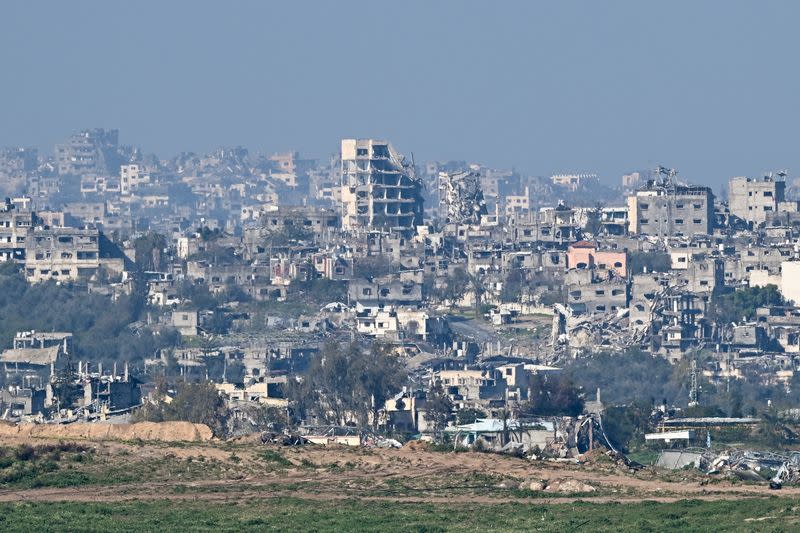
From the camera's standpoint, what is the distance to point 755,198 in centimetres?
14625

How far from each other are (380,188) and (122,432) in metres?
98.3

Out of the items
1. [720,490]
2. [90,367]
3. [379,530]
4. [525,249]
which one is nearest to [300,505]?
[379,530]

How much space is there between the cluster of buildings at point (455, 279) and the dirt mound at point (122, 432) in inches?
1054

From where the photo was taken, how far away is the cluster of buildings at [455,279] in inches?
4077

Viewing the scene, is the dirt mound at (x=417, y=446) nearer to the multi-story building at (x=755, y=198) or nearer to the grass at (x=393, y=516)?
the grass at (x=393, y=516)

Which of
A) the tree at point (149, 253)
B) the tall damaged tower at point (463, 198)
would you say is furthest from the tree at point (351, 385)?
the tall damaged tower at point (463, 198)

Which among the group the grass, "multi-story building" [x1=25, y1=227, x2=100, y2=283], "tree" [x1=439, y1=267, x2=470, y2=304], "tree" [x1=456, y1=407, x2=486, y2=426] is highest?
"multi-story building" [x1=25, y1=227, x2=100, y2=283]

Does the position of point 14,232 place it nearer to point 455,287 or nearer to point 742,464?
point 455,287

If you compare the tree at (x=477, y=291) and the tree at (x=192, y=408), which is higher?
the tree at (x=477, y=291)

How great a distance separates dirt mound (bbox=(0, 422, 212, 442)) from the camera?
52.5m

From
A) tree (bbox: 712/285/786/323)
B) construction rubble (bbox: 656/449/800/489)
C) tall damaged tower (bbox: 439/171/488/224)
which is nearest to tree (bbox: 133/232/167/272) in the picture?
tall damaged tower (bbox: 439/171/488/224)

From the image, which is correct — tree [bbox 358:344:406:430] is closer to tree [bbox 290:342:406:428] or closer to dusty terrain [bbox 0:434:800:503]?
tree [bbox 290:342:406:428]

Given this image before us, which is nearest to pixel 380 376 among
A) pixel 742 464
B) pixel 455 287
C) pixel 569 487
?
pixel 742 464

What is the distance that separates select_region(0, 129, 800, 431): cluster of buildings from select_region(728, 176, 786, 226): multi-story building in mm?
110
